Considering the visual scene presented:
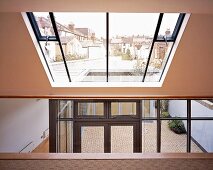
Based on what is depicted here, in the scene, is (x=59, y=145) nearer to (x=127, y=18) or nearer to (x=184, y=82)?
(x=127, y=18)

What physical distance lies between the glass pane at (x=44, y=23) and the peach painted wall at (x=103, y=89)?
252 millimetres

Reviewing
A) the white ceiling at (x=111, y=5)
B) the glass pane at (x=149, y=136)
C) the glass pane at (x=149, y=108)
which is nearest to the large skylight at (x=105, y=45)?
the white ceiling at (x=111, y=5)

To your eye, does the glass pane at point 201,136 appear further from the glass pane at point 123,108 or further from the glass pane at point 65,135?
the glass pane at point 65,135

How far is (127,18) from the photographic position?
389 cm

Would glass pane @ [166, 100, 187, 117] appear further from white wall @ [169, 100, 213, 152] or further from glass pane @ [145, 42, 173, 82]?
glass pane @ [145, 42, 173, 82]

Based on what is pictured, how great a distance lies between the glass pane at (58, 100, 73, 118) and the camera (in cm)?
392

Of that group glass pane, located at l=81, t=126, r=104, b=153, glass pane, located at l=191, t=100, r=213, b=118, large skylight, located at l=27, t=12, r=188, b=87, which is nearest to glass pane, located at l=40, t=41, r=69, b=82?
large skylight, located at l=27, t=12, r=188, b=87

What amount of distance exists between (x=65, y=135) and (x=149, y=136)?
1298 millimetres

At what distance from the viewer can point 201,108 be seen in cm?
374

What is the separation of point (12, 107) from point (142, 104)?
2535 millimetres

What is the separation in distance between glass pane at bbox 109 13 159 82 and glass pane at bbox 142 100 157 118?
3.46 ft

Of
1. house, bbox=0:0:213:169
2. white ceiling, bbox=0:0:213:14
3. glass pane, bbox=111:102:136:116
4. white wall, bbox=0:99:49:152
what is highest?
white ceiling, bbox=0:0:213:14

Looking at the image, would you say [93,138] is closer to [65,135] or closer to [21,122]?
[65,135]

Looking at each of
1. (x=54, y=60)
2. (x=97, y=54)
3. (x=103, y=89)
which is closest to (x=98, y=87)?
(x=103, y=89)
